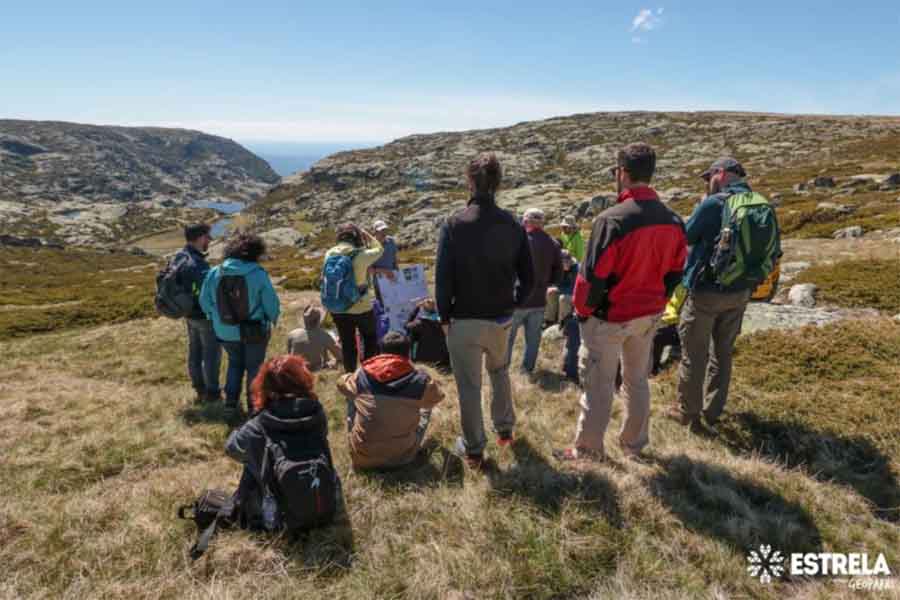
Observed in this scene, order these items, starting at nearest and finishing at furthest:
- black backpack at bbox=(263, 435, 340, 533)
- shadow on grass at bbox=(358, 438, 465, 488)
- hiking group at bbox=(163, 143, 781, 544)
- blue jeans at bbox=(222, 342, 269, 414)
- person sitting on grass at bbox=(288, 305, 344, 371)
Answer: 1. black backpack at bbox=(263, 435, 340, 533)
2. hiking group at bbox=(163, 143, 781, 544)
3. shadow on grass at bbox=(358, 438, 465, 488)
4. blue jeans at bbox=(222, 342, 269, 414)
5. person sitting on grass at bbox=(288, 305, 344, 371)

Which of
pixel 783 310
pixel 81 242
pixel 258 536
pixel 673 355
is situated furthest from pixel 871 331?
pixel 81 242

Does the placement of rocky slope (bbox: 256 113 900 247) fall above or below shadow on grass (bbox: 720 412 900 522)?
above

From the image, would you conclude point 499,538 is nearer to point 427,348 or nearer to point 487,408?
point 487,408

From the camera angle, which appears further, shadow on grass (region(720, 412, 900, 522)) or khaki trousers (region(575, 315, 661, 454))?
shadow on grass (region(720, 412, 900, 522))

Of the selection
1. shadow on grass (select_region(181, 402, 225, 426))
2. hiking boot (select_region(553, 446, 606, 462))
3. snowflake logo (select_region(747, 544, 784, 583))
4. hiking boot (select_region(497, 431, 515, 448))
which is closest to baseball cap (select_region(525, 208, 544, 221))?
hiking boot (select_region(497, 431, 515, 448))

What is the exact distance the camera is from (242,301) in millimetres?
6555

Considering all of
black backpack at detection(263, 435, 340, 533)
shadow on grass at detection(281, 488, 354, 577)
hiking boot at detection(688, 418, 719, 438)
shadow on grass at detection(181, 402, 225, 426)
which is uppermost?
black backpack at detection(263, 435, 340, 533)

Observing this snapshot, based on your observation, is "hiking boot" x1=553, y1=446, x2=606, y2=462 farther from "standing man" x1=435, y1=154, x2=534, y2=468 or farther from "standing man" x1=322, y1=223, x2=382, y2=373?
"standing man" x1=322, y1=223, x2=382, y2=373

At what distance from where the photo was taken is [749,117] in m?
118

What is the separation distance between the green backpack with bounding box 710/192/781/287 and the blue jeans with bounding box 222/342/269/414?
616 cm

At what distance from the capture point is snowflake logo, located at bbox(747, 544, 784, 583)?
3578mm

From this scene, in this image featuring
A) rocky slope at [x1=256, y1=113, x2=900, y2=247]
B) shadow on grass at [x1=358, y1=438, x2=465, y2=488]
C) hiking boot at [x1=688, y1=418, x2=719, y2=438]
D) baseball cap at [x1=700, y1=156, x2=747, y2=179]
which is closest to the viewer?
shadow on grass at [x1=358, y1=438, x2=465, y2=488]

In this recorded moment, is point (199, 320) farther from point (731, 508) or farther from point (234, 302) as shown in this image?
point (731, 508)

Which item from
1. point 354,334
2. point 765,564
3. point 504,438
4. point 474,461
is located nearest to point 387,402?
point 474,461
